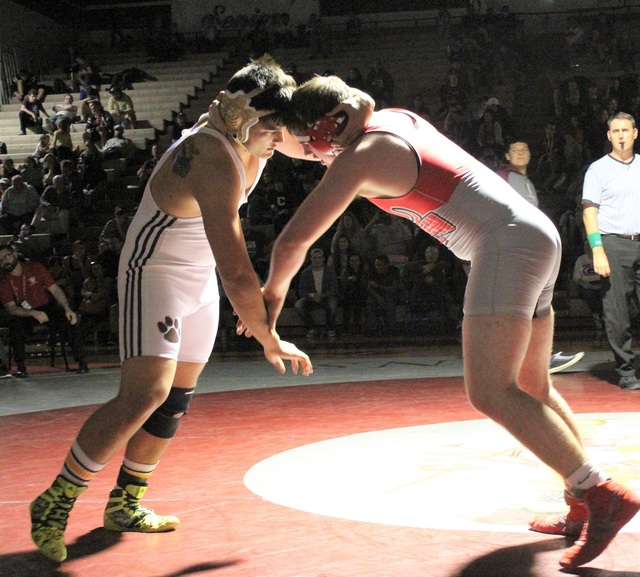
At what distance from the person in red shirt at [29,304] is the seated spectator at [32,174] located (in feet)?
17.8

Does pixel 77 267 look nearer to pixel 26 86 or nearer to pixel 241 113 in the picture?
pixel 26 86

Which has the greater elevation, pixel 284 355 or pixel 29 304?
pixel 284 355

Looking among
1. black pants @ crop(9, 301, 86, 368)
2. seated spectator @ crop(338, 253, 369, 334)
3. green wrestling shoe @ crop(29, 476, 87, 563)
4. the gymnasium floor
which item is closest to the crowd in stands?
seated spectator @ crop(338, 253, 369, 334)

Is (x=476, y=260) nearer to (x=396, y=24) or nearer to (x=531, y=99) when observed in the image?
(x=531, y=99)

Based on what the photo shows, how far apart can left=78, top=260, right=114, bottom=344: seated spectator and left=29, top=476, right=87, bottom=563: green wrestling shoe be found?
658cm

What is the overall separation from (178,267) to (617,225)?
11.2 feet

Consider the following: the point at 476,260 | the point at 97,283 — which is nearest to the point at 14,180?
the point at 97,283

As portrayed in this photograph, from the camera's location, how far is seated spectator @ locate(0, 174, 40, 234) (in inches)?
465

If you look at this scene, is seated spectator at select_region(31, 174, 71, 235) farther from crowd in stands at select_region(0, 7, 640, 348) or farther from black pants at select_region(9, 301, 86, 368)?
black pants at select_region(9, 301, 86, 368)

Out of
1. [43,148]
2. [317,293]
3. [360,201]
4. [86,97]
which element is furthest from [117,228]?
[86,97]

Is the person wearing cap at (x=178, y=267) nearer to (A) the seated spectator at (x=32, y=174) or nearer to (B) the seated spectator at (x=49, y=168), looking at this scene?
(B) the seated spectator at (x=49, y=168)

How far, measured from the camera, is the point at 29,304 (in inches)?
296

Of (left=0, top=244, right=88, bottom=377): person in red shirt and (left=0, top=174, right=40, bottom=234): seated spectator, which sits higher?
(left=0, top=174, right=40, bottom=234): seated spectator

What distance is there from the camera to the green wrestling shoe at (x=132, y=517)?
8.98 feet
